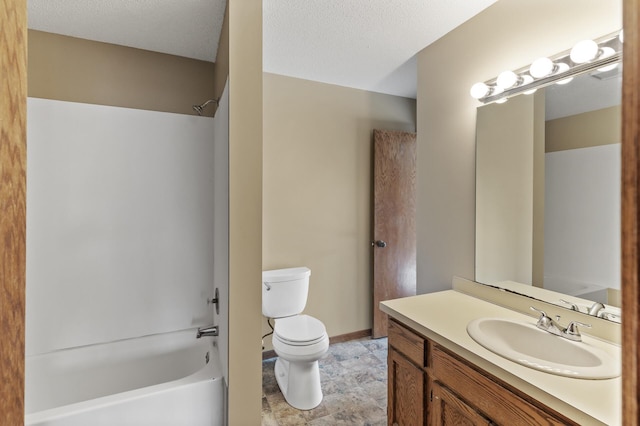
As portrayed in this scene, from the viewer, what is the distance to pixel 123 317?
2.09 metres

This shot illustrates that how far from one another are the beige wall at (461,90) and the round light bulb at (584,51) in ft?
0.30

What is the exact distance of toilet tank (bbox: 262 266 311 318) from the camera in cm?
245

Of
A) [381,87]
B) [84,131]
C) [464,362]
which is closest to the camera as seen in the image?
[464,362]

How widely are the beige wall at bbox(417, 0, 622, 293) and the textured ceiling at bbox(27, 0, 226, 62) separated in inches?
56.6

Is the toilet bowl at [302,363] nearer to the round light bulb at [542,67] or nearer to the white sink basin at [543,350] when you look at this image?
the white sink basin at [543,350]

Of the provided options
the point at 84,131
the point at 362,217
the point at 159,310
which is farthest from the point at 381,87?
the point at 159,310

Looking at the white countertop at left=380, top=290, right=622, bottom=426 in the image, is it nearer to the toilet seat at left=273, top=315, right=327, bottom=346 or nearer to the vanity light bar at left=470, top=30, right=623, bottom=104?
the toilet seat at left=273, top=315, right=327, bottom=346

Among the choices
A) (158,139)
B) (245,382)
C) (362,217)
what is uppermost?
(158,139)

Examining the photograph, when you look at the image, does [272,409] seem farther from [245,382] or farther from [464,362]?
[464,362]

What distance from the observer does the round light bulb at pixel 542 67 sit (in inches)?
57.7

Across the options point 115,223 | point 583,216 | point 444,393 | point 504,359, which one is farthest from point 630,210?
point 115,223

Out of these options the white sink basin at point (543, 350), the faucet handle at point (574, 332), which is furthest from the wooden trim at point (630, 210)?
the faucet handle at point (574, 332)

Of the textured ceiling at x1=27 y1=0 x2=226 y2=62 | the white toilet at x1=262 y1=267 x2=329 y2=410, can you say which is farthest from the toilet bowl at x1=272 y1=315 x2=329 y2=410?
the textured ceiling at x1=27 y1=0 x2=226 y2=62

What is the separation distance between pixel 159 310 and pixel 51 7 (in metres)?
1.92
